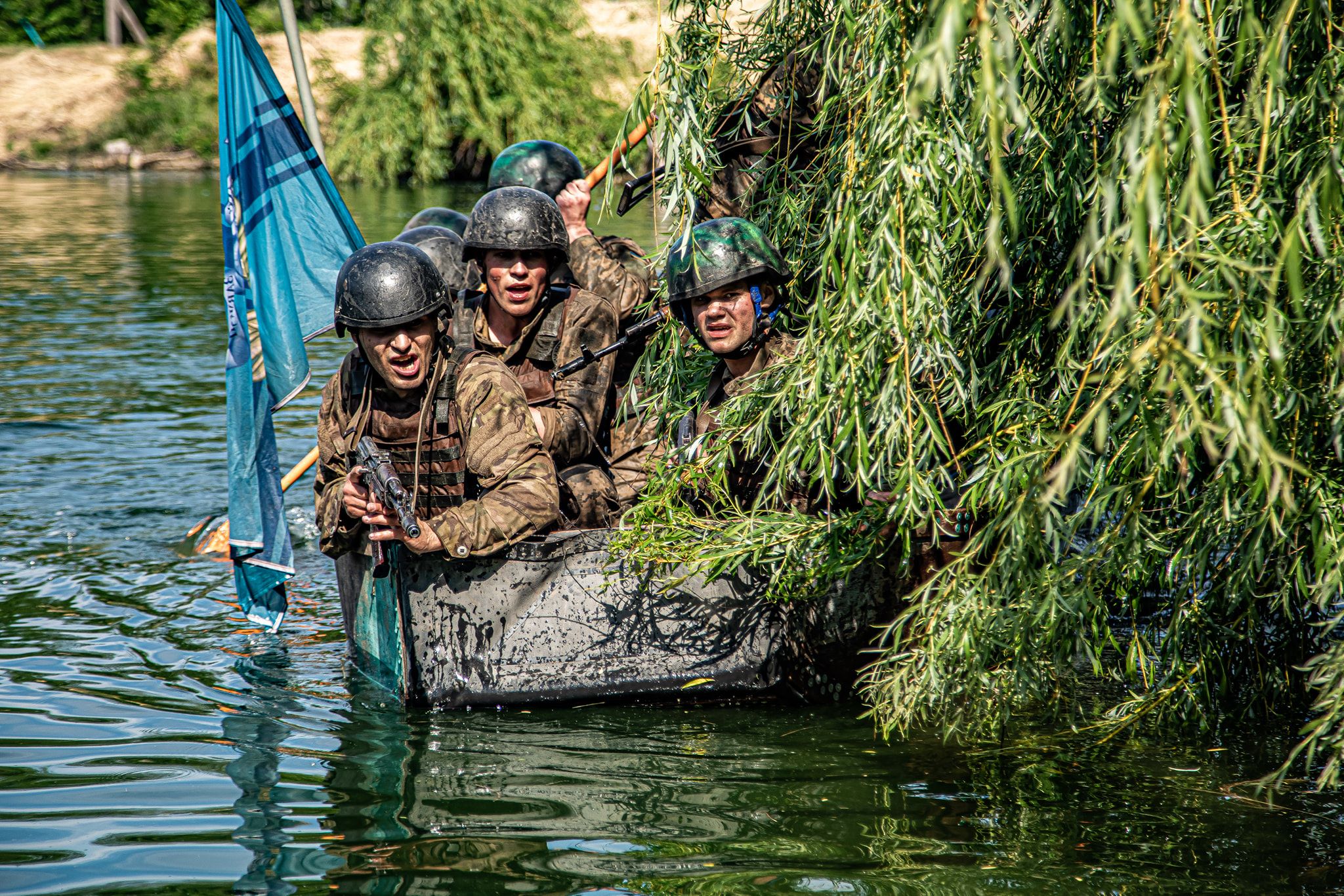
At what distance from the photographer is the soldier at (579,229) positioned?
785 cm

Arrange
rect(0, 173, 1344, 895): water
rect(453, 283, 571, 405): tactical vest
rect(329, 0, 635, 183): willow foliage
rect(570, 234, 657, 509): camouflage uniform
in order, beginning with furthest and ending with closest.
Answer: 1. rect(329, 0, 635, 183): willow foliage
2. rect(453, 283, 571, 405): tactical vest
3. rect(570, 234, 657, 509): camouflage uniform
4. rect(0, 173, 1344, 895): water

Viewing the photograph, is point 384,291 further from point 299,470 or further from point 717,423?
point 299,470

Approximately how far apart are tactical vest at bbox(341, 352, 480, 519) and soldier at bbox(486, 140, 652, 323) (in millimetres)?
1821

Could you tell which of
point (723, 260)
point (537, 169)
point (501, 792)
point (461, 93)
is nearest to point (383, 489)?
point (501, 792)

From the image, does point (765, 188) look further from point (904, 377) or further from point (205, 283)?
point (205, 283)

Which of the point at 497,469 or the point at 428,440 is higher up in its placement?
the point at 428,440

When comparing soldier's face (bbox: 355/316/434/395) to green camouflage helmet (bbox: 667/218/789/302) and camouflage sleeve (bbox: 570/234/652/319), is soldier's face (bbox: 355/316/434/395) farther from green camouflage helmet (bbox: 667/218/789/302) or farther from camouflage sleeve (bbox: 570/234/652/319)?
camouflage sleeve (bbox: 570/234/652/319)

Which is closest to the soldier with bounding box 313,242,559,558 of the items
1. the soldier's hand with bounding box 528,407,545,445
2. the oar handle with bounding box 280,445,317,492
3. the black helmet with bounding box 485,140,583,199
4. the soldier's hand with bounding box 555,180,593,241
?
the soldier's hand with bounding box 528,407,545,445

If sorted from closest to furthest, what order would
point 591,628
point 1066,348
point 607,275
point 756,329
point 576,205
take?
point 1066,348
point 591,628
point 756,329
point 607,275
point 576,205

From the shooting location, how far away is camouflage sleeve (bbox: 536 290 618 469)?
6.71 meters

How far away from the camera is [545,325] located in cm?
705

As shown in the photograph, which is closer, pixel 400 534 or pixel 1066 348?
pixel 1066 348

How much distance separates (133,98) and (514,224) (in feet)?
132

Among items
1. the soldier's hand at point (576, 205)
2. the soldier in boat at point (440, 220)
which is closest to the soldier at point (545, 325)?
the soldier's hand at point (576, 205)
